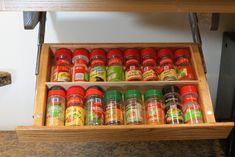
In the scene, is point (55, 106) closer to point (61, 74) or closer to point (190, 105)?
point (61, 74)

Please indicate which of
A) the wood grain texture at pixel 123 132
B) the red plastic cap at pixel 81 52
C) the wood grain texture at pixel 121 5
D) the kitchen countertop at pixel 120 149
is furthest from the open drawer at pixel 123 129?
the kitchen countertop at pixel 120 149

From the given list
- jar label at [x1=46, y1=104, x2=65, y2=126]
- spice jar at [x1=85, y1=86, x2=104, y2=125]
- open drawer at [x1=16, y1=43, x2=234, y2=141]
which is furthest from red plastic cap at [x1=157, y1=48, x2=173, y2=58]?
jar label at [x1=46, y1=104, x2=65, y2=126]

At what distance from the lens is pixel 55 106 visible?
37.3 inches

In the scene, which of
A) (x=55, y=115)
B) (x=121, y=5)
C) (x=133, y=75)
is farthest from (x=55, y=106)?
(x=121, y=5)

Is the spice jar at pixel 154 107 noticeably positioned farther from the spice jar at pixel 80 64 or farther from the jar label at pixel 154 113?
the spice jar at pixel 80 64

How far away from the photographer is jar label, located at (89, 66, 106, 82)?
1005 mm

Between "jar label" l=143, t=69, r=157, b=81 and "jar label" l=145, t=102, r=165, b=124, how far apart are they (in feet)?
0.27

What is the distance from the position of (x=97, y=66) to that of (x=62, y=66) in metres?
0.11

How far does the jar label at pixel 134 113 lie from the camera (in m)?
0.94

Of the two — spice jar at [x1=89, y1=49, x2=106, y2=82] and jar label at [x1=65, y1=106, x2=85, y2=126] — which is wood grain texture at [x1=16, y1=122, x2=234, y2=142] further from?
spice jar at [x1=89, y1=49, x2=106, y2=82]

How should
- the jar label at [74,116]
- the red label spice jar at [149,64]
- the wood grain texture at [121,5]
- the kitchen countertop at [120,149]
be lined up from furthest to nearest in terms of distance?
Answer: 1. the kitchen countertop at [120,149]
2. the red label spice jar at [149,64]
3. the jar label at [74,116]
4. the wood grain texture at [121,5]

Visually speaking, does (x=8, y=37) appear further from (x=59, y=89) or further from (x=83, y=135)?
(x=83, y=135)

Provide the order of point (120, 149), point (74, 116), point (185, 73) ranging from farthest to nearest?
point (120, 149) → point (185, 73) → point (74, 116)

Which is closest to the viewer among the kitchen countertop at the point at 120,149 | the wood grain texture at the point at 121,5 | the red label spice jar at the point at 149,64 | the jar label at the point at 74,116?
the wood grain texture at the point at 121,5
